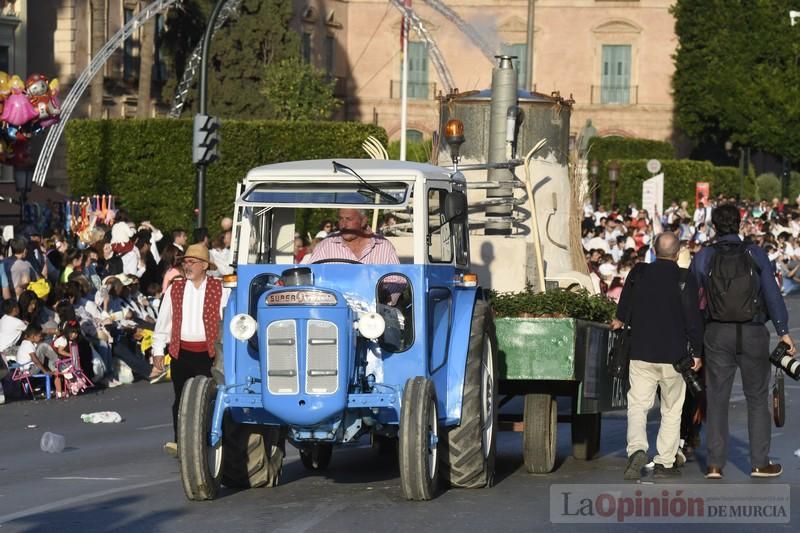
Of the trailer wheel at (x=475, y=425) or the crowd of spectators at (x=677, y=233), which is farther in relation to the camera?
the crowd of spectators at (x=677, y=233)

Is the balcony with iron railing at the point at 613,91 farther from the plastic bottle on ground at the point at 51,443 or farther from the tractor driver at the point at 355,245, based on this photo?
the tractor driver at the point at 355,245

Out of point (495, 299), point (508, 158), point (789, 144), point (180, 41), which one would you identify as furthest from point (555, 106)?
point (789, 144)

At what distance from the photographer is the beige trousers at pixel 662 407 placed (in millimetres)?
12469

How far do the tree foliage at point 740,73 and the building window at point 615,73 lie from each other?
394 cm

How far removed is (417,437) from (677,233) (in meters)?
17.8

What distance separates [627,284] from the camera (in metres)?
12.7

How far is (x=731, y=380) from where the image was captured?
12578mm

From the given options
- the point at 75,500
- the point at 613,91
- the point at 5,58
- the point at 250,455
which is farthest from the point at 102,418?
the point at 613,91

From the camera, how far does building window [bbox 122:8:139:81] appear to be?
2269 inches

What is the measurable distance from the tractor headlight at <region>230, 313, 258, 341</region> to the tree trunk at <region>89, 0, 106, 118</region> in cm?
4411

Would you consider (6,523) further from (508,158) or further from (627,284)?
(508,158)

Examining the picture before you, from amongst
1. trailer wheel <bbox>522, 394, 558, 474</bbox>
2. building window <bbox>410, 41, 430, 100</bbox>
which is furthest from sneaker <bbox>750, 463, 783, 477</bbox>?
building window <bbox>410, 41, 430, 100</bbox>

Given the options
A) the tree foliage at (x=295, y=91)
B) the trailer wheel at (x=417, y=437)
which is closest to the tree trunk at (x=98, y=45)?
the tree foliage at (x=295, y=91)

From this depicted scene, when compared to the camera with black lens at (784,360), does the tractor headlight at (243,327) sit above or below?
above
